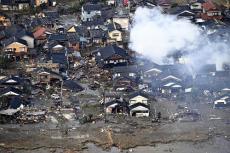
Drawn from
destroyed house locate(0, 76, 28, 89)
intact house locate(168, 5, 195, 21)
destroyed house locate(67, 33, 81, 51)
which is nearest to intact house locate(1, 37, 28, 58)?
destroyed house locate(67, 33, 81, 51)

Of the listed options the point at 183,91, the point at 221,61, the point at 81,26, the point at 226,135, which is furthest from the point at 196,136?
the point at 81,26

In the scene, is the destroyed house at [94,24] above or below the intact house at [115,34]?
above

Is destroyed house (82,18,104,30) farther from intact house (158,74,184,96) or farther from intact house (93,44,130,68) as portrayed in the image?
intact house (158,74,184,96)

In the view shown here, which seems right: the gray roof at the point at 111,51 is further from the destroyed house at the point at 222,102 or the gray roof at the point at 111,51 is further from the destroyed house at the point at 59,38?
the destroyed house at the point at 222,102

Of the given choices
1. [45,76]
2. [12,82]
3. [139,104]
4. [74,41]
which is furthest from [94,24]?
[139,104]

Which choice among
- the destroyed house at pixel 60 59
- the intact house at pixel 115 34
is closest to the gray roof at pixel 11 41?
the destroyed house at pixel 60 59

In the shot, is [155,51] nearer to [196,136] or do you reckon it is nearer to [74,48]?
[74,48]

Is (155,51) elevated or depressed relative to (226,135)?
elevated
